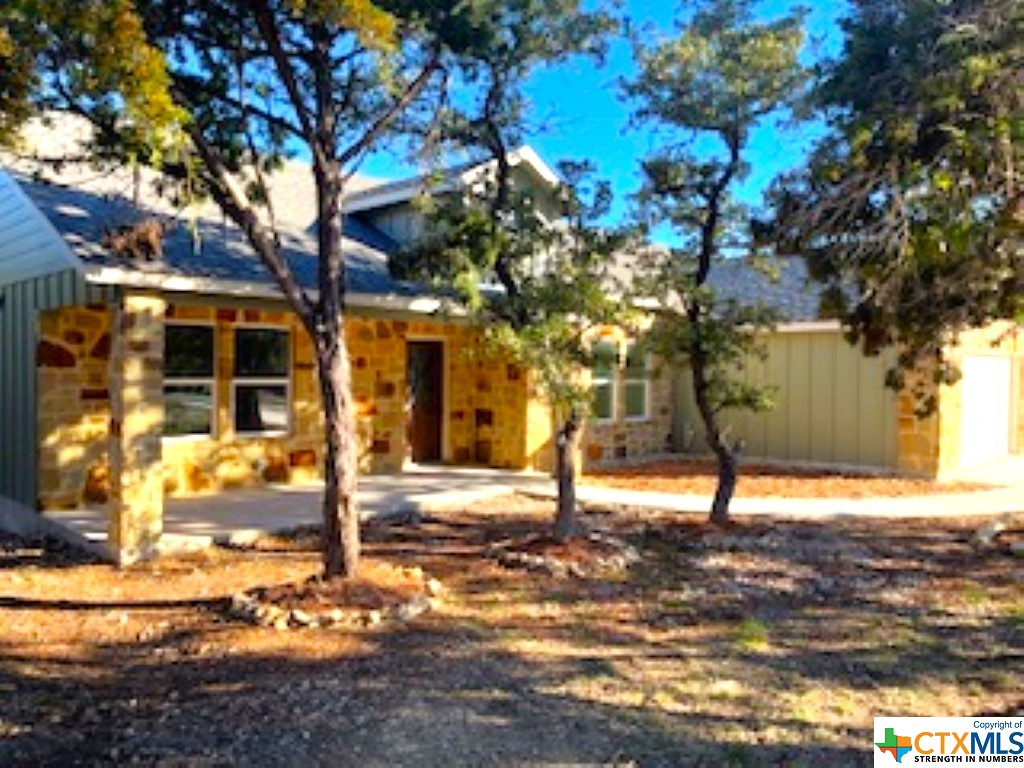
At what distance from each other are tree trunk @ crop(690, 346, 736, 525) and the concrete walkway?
3.71 ft

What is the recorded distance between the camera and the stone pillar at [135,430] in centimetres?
827

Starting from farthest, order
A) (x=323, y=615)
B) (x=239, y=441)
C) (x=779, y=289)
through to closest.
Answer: (x=779, y=289), (x=239, y=441), (x=323, y=615)

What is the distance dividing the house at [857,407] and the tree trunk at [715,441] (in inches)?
190

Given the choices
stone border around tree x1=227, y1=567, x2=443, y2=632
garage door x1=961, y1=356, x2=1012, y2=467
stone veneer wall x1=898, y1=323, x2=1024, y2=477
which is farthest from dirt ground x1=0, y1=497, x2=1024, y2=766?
garage door x1=961, y1=356, x2=1012, y2=467

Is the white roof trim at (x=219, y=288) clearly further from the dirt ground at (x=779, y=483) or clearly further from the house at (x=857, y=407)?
the house at (x=857, y=407)

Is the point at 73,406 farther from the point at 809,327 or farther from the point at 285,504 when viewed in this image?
the point at 809,327

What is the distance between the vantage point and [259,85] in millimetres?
8008

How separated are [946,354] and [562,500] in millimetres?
9746

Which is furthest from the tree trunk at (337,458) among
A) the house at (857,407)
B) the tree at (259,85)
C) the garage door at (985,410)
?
the garage door at (985,410)

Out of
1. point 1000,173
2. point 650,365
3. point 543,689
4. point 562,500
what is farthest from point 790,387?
point 543,689

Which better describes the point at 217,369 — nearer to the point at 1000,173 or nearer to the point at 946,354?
the point at 1000,173

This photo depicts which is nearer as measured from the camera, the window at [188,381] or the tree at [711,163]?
the tree at [711,163]

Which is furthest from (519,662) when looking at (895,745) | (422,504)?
(422,504)

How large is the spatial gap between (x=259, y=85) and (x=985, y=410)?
1524 cm
